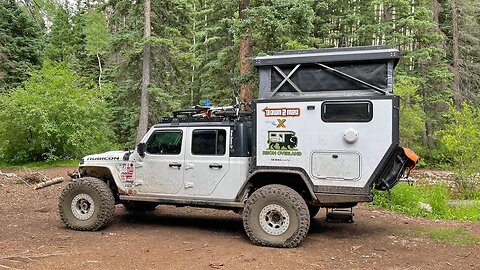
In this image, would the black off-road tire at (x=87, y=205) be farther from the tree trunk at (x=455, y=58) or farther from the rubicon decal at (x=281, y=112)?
the tree trunk at (x=455, y=58)

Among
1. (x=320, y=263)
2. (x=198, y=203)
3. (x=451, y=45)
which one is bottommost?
(x=320, y=263)

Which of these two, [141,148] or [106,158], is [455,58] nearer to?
[141,148]

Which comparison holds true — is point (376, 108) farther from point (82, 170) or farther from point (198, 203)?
point (82, 170)

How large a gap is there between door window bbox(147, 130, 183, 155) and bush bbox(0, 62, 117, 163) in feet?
37.4

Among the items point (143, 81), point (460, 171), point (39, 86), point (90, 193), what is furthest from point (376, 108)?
point (39, 86)

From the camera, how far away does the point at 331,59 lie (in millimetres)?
6500

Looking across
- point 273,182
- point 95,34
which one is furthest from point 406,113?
point 95,34

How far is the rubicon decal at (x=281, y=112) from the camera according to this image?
648cm

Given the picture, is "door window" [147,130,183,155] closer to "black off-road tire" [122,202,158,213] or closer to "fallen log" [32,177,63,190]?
"black off-road tire" [122,202,158,213]

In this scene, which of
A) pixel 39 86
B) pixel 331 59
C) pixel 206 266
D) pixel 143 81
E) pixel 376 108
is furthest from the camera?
pixel 39 86

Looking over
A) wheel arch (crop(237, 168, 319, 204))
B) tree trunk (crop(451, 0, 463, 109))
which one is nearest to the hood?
wheel arch (crop(237, 168, 319, 204))

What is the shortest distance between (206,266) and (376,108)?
323 cm

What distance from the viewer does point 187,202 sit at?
7.24 m

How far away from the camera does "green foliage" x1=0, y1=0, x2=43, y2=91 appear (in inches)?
909
